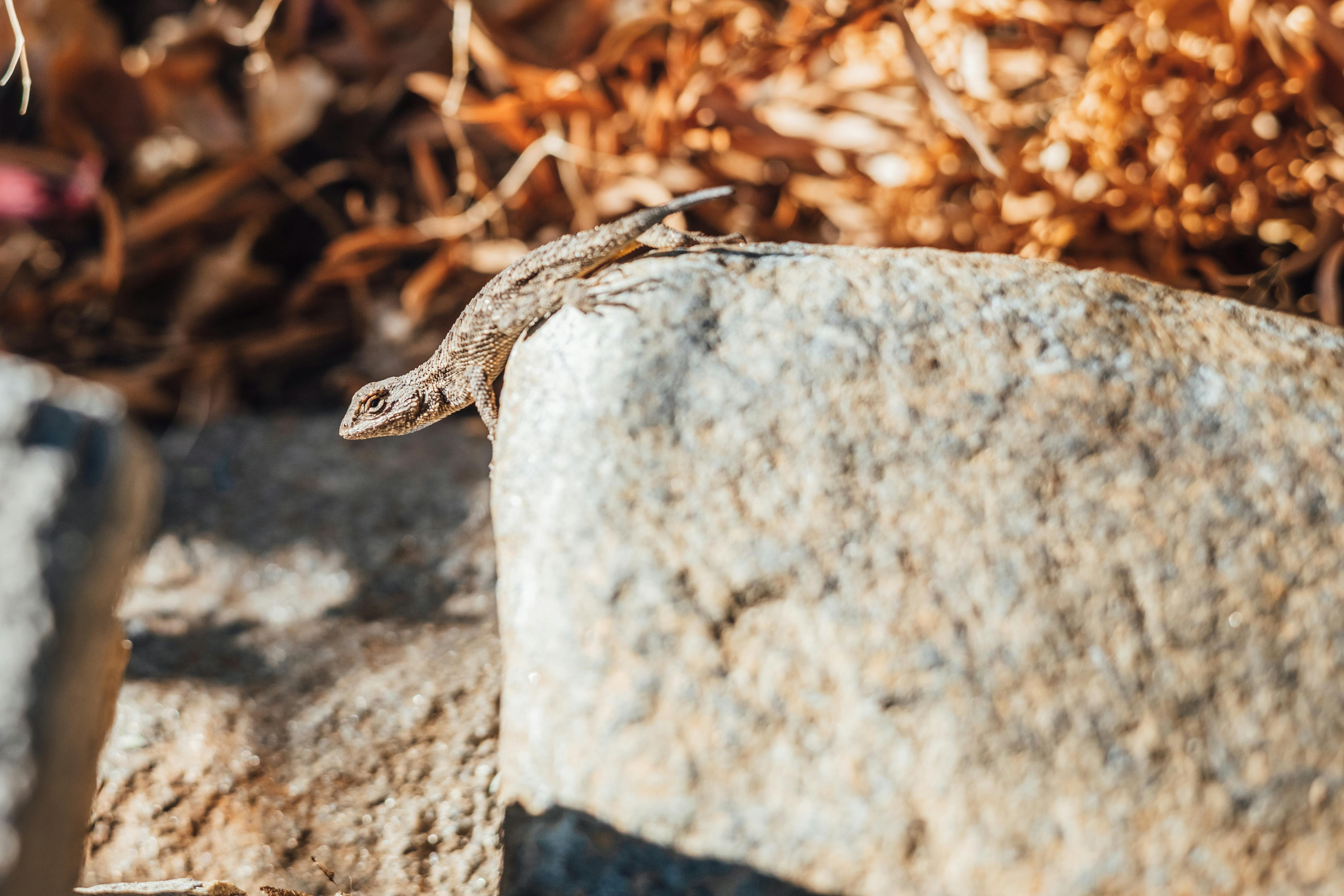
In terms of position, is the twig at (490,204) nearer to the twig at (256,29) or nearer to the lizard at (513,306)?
the twig at (256,29)

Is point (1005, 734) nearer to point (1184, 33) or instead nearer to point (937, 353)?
point (937, 353)

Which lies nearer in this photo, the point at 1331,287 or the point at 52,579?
the point at 52,579

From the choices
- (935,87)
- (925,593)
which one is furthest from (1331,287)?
(925,593)

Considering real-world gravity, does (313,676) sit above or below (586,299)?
below

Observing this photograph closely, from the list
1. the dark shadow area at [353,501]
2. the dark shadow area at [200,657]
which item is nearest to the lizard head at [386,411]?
the dark shadow area at [353,501]

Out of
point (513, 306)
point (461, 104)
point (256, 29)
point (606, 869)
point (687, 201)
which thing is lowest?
point (606, 869)

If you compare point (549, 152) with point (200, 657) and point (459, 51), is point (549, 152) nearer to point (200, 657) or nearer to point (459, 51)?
point (459, 51)

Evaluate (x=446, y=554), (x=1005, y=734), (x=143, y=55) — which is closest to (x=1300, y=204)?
(x=1005, y=734)
